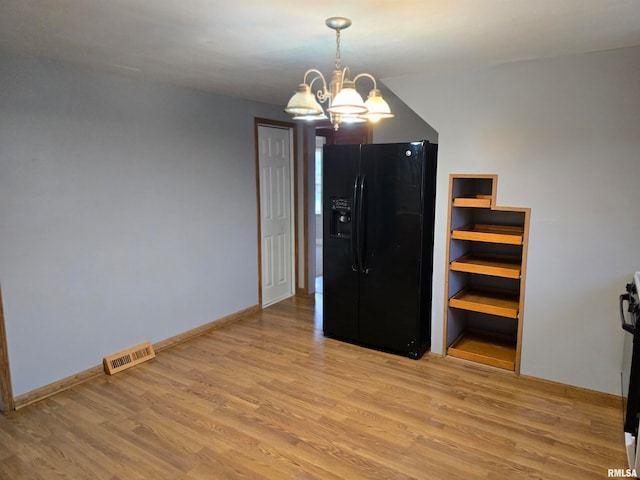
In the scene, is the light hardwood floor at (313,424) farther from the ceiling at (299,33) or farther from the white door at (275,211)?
the ceiling at (299,33)

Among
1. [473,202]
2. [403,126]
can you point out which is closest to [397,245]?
[473,202]

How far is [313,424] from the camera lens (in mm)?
2674

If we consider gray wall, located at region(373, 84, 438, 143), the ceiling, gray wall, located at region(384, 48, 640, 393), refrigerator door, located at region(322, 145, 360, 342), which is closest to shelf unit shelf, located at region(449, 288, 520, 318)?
gray wall, located at region(384, 48, 640, 393)

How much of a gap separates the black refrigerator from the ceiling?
753mm

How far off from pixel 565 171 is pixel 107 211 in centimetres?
331

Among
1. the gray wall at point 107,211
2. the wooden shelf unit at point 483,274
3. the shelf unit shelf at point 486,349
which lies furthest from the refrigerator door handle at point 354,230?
the gray wall at point 107,211

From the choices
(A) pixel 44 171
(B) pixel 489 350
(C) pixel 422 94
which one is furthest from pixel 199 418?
(C) pixel 422 94

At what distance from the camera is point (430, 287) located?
11.9 feet

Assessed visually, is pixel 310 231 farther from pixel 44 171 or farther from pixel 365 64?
pixel 44 171

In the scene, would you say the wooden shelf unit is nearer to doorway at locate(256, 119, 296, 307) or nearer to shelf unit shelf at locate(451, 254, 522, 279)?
shelf unit shelf at locate(451, 254, 522, 279)

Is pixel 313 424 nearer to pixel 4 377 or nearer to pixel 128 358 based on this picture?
pixel 128 358

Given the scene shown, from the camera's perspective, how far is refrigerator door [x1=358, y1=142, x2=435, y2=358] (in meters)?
3.39

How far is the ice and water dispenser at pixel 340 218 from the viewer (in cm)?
372

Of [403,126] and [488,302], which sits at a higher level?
[403,126]
